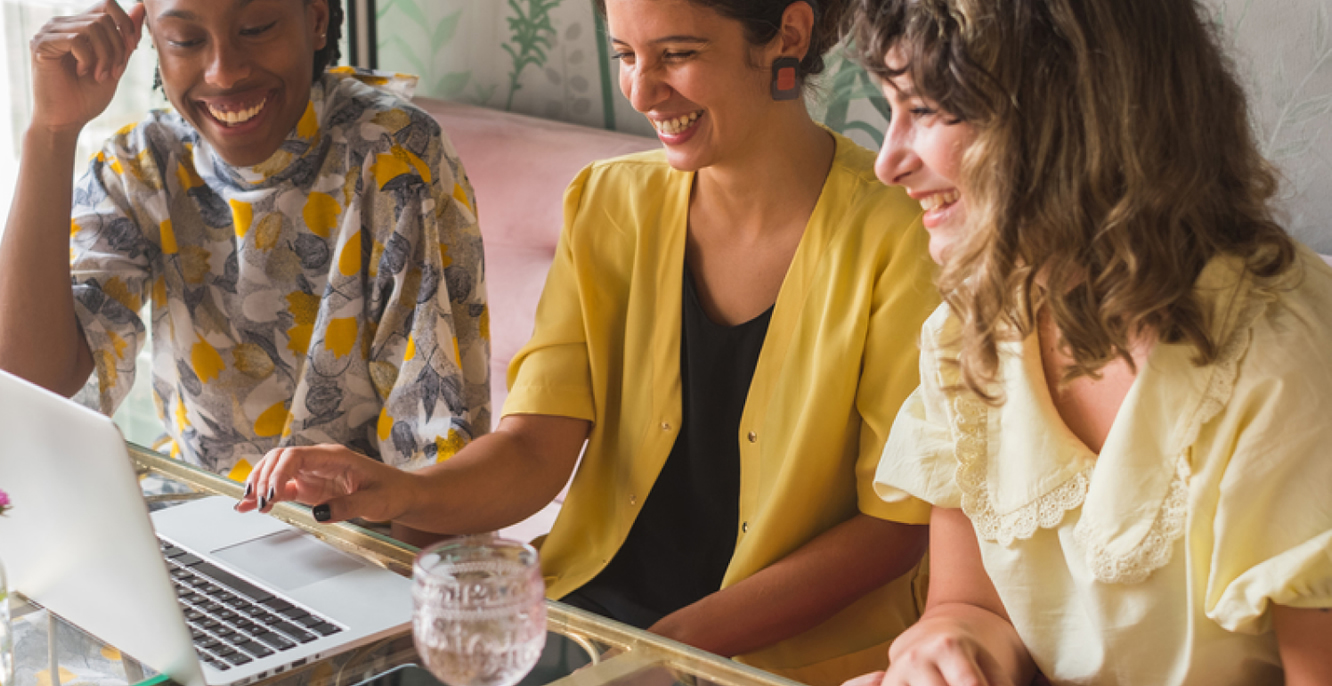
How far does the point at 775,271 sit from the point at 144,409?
203cm

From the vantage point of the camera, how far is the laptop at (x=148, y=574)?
746mm

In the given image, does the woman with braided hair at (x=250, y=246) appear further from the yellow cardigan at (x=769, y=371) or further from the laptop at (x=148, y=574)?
the laptop at (x=148, y=574)

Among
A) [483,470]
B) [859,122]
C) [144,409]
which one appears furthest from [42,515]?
[144,409]

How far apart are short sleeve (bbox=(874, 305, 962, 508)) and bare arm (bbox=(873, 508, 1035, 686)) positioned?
0.13ft

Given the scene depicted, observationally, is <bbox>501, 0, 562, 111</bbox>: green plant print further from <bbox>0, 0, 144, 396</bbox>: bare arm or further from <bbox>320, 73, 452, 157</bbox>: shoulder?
<bbox>0, 0, 144, 396</bbox>: bare arm

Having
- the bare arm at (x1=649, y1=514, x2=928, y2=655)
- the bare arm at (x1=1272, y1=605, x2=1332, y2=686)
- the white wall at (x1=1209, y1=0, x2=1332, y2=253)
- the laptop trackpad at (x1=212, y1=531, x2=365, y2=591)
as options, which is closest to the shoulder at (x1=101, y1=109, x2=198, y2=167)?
the laptop trackpad at (x1=212, y1=531, x2=365, y2=591)

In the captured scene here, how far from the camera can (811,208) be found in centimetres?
124

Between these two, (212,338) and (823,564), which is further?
(212,338)

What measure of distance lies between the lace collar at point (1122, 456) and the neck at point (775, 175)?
401 millimetres

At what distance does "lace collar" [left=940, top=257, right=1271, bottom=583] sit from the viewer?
0.76 meters

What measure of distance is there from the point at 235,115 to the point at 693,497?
757 mm

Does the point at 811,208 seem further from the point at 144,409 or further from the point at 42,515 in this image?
the point at 144,409

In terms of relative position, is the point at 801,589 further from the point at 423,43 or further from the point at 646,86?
the point at 423,43

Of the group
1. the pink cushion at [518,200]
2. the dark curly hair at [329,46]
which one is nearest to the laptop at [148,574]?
the dark curly hair at [329,46]
